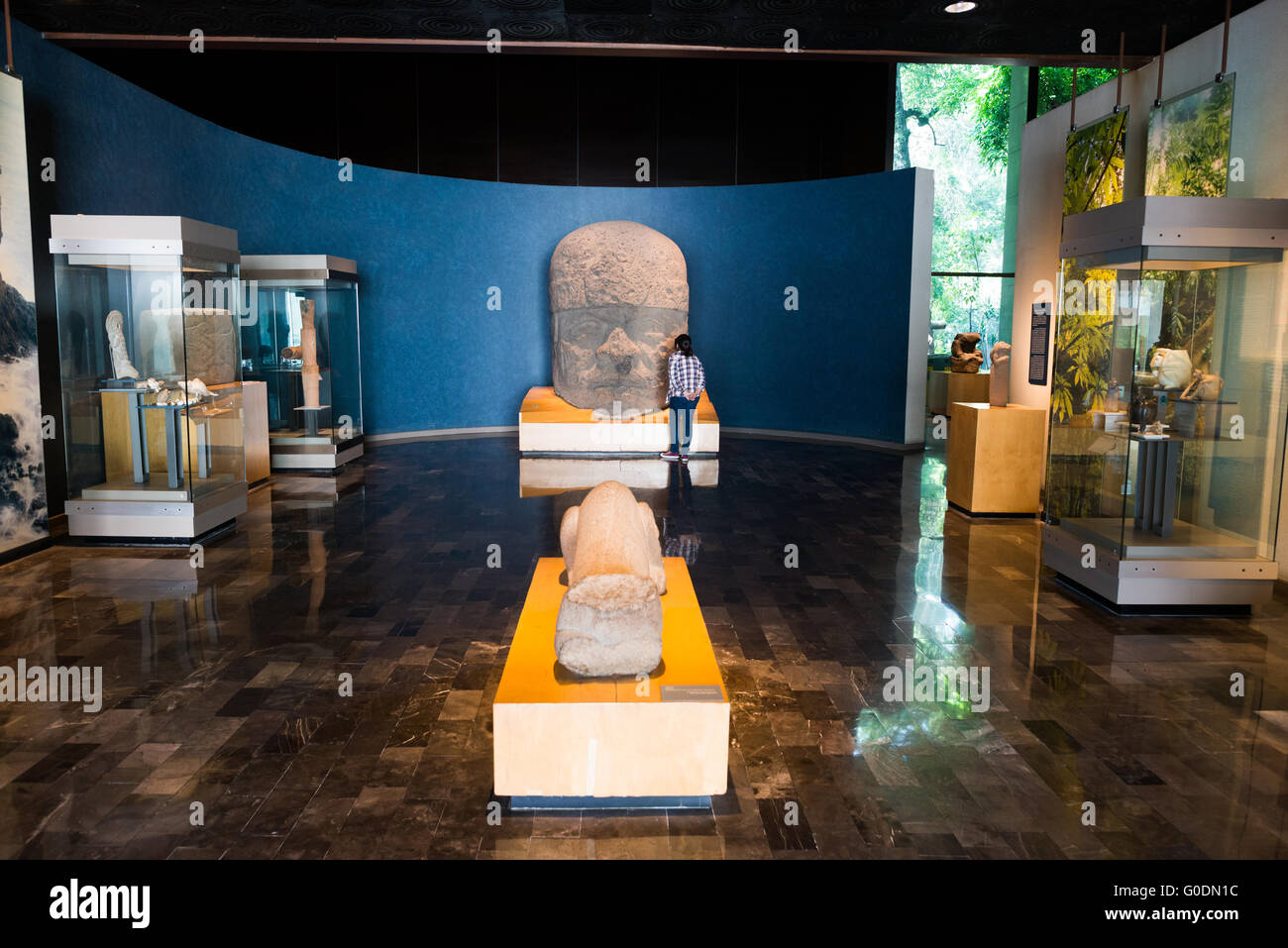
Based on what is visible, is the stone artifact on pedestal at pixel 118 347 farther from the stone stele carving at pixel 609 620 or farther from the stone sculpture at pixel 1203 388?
the stone sculpture at pixel 1203 388

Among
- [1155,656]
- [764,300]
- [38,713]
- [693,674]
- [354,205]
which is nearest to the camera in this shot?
[693,674]

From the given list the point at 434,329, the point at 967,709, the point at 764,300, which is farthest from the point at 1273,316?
the point at 434,329

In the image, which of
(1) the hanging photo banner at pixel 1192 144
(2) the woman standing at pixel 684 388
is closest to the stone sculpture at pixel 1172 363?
(1) the hanging photo banner at pixel 1192 144

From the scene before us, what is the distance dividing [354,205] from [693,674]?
12211 millimetres

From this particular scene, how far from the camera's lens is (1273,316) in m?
5.91

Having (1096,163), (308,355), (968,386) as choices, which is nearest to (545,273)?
(308,355)

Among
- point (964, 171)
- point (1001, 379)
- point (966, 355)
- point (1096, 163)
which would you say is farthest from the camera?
point (964, 171)

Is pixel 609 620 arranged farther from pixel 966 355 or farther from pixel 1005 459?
pixel 966 355

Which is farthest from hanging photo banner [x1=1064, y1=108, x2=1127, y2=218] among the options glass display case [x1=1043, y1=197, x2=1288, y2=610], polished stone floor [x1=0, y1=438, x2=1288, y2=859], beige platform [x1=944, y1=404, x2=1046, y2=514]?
polished stone floor [x1=0, y1=438, x2=1288, y2=859]

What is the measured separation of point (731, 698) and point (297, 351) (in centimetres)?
876

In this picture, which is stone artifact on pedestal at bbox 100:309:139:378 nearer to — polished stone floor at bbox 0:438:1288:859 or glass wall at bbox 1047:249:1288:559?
polished stone floor at bbox 0:438:1288:859

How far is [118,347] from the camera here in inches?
302

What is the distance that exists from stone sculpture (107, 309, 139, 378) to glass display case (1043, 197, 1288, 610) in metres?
7.57
